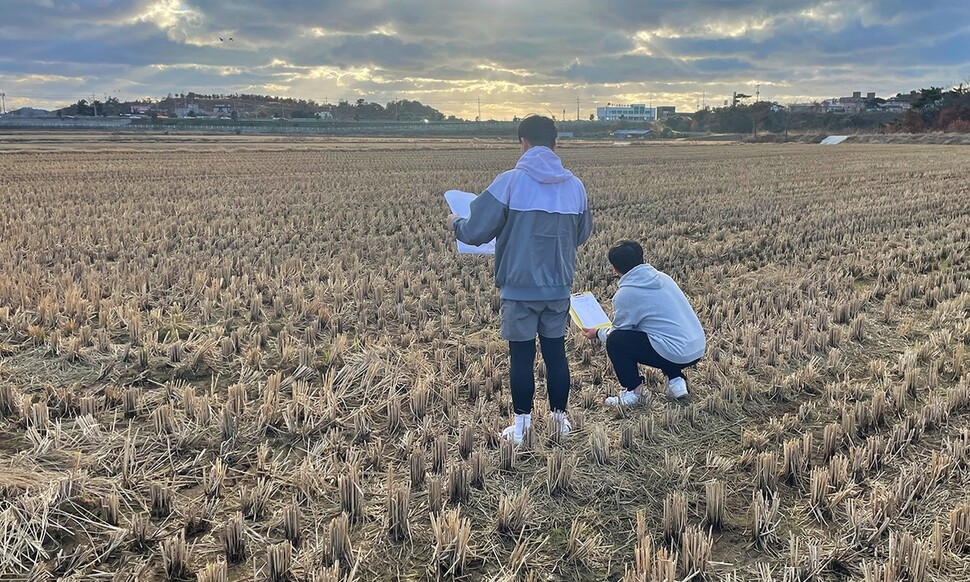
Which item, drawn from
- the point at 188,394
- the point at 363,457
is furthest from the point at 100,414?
the point at 363,457

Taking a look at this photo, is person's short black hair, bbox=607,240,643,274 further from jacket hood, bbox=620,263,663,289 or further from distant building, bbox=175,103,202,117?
distant building, bbox=175,103,202,117

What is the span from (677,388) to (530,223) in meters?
1.72

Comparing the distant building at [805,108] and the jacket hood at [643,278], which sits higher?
the distant building at [805,108]

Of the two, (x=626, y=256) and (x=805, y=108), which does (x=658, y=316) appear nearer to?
(x=626, y=256)

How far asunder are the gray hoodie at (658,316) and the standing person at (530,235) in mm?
755

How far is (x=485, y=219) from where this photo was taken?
11.2ft

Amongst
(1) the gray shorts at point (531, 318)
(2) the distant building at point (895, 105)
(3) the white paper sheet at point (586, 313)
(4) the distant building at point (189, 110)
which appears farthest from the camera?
(4) the distant building at point (189, 110)

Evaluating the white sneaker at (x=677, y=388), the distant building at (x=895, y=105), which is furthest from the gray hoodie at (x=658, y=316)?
the distant building at (x=895, y=105)

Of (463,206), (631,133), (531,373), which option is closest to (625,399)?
(531,373)

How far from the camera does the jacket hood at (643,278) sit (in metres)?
4.25

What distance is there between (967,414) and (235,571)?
4.27 m

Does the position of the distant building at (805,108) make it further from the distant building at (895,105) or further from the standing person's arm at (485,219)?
the standing person's arm at (485,219)

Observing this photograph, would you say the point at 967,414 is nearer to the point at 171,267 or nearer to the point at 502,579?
the point at 502,579

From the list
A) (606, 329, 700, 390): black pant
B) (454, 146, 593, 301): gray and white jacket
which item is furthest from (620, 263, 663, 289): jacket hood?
(454, 146, 593, 301): gray and white jacket
